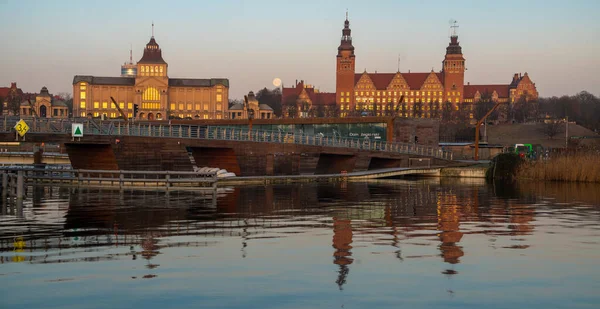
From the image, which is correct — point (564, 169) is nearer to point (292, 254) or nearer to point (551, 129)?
point (292, 254)

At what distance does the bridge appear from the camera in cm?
5347

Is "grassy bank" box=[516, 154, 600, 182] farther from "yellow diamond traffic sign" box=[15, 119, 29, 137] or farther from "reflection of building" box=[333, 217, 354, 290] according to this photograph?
"yellow diamond traffic sign" box=[15, 119, 29, 137]

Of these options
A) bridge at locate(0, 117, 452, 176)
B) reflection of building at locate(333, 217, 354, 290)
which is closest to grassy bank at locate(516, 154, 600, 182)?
bridge at locate(0, 117, 452, 176)

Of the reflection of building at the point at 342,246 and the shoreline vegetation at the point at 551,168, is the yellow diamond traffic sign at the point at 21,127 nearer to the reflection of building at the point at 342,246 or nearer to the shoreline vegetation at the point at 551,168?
the reflection of building at the point at 342,246

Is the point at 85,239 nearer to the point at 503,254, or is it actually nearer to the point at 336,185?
the point at 503,254

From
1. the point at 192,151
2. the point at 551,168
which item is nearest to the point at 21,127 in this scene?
the point at 192,151

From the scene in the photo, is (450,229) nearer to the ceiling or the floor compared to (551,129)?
nearer to the floor

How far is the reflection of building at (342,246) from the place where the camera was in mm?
18078

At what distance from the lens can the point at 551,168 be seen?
57.9 m

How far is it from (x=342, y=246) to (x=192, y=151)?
1659 inches

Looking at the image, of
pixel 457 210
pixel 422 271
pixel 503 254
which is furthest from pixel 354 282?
pixel 457 210

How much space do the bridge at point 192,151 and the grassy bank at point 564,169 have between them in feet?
37.4

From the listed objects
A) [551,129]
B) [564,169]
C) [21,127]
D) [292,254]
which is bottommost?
[292,254]

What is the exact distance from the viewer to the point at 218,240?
2309 centimetres
